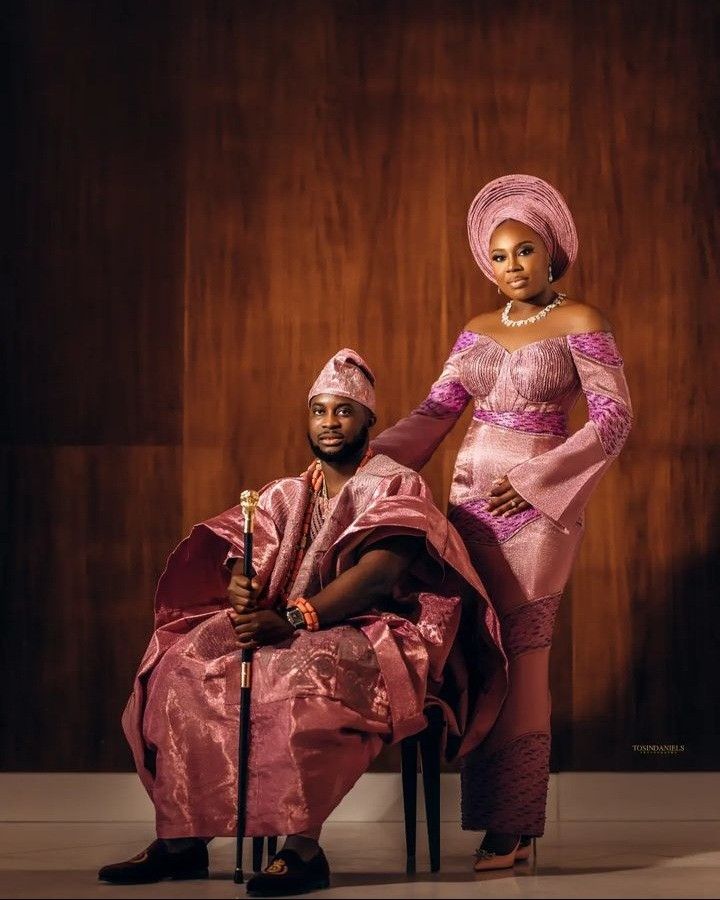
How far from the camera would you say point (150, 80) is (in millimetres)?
5238

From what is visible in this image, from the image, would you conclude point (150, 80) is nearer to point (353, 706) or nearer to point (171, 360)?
point (171, 360)

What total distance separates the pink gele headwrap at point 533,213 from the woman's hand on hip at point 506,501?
2.19 ft

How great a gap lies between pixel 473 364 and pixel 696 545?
1286 millimetres

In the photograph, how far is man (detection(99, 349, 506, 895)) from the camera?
3.68m

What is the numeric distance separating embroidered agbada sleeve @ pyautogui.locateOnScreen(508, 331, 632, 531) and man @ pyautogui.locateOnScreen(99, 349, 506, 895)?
0.98 ft

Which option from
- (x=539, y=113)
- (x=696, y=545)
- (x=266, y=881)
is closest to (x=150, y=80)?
(x=539, y=113)

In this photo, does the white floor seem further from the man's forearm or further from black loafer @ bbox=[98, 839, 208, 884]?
the man's forearm

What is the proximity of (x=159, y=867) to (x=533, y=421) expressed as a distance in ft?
5.07

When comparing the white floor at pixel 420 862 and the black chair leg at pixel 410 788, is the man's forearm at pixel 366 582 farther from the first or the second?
the white floor at pixel 420 862

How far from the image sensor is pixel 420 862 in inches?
166

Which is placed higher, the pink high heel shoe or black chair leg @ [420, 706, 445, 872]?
black chair leg @ [420, 706, 445, 872]

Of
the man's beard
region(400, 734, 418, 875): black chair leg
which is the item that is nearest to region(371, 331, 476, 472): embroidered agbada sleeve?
the man's beard

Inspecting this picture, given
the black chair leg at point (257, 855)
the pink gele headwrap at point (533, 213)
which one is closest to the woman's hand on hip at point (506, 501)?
the pink gele headwrap at point (533, 213)

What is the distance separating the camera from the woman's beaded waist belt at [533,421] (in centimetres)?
421
